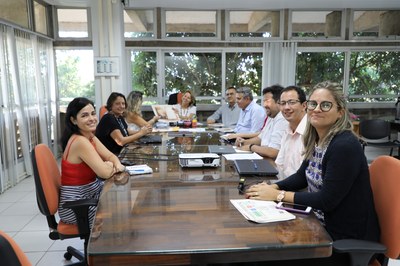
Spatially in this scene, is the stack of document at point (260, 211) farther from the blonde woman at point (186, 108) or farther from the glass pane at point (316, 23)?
the glass pane at point (316, 23)

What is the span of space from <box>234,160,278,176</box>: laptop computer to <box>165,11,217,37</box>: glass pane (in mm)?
4706

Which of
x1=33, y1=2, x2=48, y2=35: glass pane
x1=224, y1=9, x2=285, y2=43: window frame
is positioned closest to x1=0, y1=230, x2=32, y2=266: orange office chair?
x1=33, y1=2, x2=48, y2=35: glass pane

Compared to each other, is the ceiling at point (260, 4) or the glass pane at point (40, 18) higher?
the ceiling at point (260, 4)

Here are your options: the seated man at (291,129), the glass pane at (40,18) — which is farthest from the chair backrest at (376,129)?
the glass pane at (40,18)

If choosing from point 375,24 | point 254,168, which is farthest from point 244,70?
point 254,168

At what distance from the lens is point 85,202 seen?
169 cm

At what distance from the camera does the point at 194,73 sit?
20.5 ft

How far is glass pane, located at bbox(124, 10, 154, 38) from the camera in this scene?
5.96 m

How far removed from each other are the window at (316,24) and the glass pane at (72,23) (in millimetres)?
4120

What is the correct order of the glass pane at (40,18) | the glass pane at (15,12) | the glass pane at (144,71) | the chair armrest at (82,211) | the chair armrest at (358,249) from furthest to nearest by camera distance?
1. the glass pane at (144,71)
2. the glass pane at (40,18)
3. the glass pane at (15,12)
4. the chair armrest at (82,211)
5. the chair armrest at (358,249)

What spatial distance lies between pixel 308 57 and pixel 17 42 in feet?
17.4

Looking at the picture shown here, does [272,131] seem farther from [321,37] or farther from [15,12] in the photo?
[321,37]

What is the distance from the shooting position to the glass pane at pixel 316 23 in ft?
20.6

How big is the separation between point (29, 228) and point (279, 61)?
5196 millimetres
